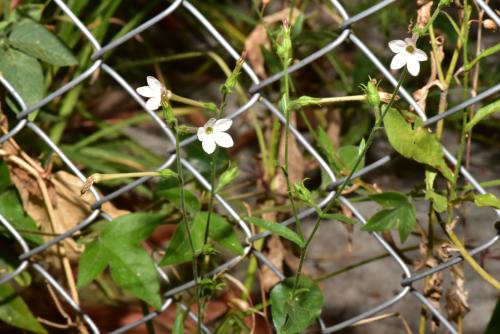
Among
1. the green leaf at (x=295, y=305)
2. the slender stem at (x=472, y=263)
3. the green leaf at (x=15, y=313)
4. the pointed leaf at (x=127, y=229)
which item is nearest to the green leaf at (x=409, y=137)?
the slender stem at (x=472, y=263)

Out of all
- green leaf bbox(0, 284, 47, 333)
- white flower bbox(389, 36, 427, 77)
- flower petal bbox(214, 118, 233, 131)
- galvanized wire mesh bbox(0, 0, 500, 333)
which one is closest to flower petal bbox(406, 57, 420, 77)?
white flower bbox(389, 36, 427, 77)

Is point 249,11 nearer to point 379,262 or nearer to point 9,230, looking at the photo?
point 379,262

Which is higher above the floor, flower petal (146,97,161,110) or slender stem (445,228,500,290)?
flower petal (146,97,161,110)

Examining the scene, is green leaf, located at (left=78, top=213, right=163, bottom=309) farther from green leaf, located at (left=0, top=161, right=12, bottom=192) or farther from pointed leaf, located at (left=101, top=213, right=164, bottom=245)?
green leaf, located at (left=0, top=161, right=12, bottom=192)

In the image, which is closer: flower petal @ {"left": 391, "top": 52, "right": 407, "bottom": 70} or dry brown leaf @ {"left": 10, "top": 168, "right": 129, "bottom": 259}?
flower petal @ {"left": 391, "top": 52, "right": 407, "bottom": 70}

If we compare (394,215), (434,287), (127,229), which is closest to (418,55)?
(394,215)

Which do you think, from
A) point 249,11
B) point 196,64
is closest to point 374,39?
point 249,11

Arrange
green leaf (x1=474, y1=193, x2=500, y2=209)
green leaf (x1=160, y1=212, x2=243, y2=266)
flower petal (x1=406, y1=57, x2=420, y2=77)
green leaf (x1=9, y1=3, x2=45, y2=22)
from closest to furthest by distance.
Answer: flower petal (x1=406, y1=57, x2=420, y2=77) < green leaf (x1=474, y1=193, x2=500, y2=209) < green leaf (x1=160, y1=212, x2=243, y2=266) < green leaf (x1=9, y1=3, x2=45, y2=22)

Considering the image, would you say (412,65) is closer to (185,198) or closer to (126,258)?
(185,198)
